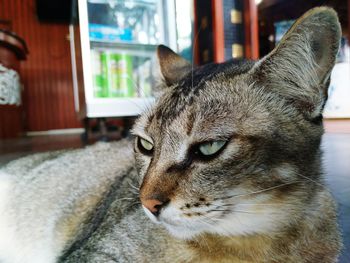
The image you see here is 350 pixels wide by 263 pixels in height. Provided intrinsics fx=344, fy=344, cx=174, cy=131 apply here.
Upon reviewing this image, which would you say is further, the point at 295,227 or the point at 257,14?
the point at 257,14

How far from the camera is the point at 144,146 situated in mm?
821

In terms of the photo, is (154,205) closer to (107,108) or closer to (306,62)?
(306,62)

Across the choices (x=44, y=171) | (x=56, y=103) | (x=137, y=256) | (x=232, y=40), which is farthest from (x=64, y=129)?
(x=137, y=256)

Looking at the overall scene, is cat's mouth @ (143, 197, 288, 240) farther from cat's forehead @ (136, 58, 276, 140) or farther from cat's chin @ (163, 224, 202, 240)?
cat's forehead @ (136, 58, 276, 140)

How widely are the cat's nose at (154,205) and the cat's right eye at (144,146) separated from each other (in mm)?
167

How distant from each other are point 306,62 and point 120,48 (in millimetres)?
2695

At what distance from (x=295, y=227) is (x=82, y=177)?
2.75 feet

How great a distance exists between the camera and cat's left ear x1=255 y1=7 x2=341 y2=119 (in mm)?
634

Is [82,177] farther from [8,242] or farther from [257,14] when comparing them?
[257,14]

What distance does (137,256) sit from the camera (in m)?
0.75

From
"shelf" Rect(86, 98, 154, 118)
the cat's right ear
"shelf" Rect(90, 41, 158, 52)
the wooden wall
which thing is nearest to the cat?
the cat's right ear

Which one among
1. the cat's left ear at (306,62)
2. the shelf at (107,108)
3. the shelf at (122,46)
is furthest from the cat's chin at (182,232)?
the shelf at (122,46)

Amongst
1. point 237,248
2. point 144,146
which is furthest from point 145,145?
point 237,248

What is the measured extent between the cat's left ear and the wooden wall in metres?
5.93
